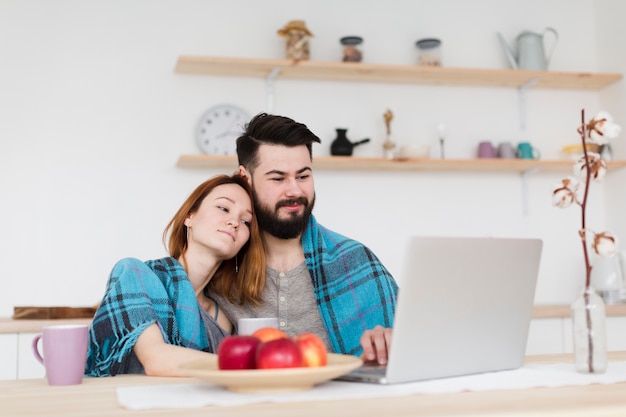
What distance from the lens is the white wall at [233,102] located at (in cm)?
329

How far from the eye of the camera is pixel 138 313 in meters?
1.66

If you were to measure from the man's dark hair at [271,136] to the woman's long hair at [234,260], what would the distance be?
14 cm

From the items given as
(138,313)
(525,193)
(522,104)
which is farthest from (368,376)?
(522,104)

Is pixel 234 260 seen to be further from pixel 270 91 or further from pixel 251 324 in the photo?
pixel 270 91

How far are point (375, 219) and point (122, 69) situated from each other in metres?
1.28

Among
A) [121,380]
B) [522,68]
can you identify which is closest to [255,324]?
[121,380]

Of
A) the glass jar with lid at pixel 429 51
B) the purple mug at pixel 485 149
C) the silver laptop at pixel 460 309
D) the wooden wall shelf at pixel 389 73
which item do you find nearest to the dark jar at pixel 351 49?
the wooden wall shelf at pixel 389 73

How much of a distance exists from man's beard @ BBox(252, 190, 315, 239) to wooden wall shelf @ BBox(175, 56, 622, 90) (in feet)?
3.92

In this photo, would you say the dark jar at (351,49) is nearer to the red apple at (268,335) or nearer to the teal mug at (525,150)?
the teal mug at (525,150)

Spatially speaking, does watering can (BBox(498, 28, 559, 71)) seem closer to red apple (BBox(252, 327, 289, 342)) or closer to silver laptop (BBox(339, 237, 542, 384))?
silver laptop (BBox(339, 237, 542, 384))

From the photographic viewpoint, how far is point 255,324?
5.16 ft

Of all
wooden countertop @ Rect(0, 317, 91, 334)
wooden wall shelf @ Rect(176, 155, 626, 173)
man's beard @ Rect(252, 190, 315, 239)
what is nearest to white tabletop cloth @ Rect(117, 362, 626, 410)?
man's beard @ Rect(252, 190, 315, 239)

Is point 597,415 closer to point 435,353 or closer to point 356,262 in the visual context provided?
point 435,353

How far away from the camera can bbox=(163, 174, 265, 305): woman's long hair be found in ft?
6.87
